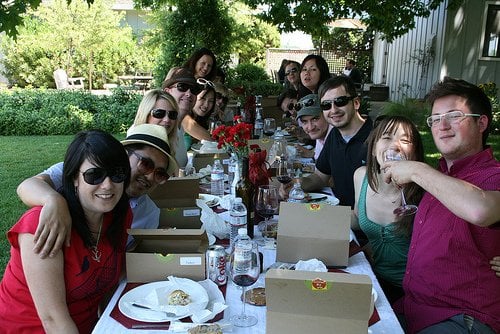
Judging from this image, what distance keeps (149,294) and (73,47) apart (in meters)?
19.3

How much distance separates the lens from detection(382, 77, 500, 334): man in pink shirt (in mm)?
1940

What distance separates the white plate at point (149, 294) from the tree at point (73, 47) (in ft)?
55.7

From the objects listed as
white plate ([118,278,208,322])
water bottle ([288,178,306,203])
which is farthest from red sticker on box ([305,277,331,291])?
water bottle ([288,178,306,203])

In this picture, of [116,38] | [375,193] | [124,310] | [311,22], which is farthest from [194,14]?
[124,310]

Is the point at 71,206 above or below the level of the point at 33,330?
above

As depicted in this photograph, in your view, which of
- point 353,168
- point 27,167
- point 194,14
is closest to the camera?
point 353,168

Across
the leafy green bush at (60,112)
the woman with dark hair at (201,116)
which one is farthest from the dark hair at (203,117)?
the leafy green bush at (60,112)

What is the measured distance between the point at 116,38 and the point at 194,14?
30.1 ft

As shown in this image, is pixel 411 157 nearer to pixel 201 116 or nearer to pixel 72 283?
pixel 72 283

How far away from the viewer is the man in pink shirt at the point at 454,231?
194 centimetres

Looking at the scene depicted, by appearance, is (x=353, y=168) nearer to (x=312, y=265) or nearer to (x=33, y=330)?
(x=312, y=265)

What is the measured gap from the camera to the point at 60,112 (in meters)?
11.4

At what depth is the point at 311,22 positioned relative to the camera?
10289mm

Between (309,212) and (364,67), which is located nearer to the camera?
(309,212)
